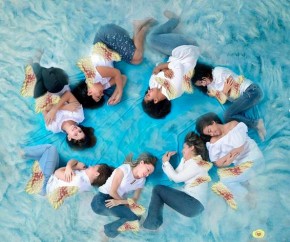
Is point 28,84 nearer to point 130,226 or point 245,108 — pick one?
point 130,226

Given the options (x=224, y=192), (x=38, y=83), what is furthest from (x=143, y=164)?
(x=38, y=83)

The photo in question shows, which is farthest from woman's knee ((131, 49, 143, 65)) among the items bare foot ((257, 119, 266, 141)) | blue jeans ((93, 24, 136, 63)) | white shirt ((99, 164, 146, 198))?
bare foot ((257, 119, 266, 141))

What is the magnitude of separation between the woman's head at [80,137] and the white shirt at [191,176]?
34 cm

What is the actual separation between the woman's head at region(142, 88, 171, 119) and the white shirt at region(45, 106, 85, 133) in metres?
0.29

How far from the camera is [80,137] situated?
223cm

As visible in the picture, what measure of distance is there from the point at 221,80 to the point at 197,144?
296 mm

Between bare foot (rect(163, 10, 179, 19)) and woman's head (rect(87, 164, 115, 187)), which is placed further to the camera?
bare foot (rect(163, 10, 179, 19))

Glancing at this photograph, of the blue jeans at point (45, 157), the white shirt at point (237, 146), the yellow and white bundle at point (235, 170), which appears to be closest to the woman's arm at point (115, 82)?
the blue jeans at point (45, 157)

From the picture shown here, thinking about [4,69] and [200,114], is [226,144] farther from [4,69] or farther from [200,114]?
[4,69]

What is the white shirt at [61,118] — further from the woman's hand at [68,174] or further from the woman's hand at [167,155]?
the woman's hand at [167,155]

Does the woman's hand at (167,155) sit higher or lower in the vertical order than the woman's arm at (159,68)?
lower

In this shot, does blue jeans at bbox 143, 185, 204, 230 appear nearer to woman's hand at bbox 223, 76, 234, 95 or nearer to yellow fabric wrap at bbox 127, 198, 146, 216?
yellow fabric wrap at bbox 127, 198, 146, 216

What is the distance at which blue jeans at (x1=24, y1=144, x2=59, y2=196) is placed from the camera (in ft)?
7.32

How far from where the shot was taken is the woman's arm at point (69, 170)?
87.1 inches
